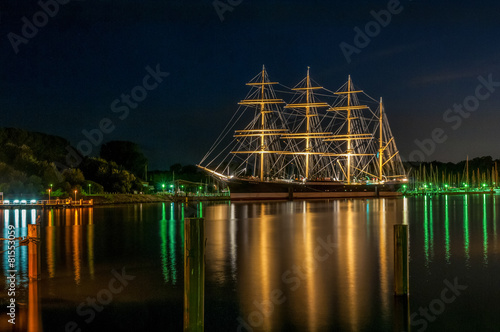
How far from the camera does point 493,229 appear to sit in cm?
3556

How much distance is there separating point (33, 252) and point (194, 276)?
7.53 metres

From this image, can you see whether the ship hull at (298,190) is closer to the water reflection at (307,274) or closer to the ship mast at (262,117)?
Answer: the ship mast at (262,117)

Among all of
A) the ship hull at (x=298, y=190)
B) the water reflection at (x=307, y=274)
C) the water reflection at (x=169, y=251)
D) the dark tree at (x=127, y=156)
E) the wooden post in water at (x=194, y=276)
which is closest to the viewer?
the wooden post in water at (x=194, y=276)

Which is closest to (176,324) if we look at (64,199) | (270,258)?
(270,258)

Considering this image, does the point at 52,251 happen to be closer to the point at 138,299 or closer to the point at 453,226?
the point at 138,299

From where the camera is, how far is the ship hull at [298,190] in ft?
335

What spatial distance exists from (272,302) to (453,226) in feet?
88.0

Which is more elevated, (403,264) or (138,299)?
(403,264)

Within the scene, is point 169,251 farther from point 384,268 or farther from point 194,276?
point 194,276

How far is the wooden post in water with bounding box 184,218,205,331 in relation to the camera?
11.3m

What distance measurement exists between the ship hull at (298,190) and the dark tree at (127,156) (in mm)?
24469

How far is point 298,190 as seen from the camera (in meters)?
109

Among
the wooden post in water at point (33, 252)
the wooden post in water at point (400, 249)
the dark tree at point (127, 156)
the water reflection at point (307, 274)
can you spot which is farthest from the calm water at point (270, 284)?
the dark tree at point (127, 156)

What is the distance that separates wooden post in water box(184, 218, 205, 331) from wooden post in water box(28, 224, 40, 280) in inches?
272
